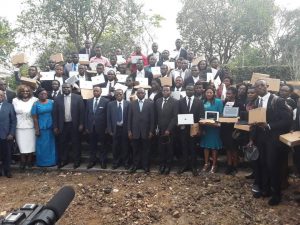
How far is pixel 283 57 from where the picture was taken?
20031 millimetres

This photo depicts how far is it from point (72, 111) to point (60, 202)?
21.2 ft

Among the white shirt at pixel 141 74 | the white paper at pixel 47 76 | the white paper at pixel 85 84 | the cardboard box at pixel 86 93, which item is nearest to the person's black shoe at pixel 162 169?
the cardboard box at pixel 86 93

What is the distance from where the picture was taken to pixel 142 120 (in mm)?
7855

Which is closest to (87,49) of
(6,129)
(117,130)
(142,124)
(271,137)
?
(117,130)

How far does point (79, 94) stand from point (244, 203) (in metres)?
5.03

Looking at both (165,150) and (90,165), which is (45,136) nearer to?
(90,165)

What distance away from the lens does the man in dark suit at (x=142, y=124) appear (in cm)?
786

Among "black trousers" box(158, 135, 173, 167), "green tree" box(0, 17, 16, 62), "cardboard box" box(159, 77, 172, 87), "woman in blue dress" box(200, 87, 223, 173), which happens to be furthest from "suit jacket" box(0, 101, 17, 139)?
"green tree" box(0, 17, 16, 62)

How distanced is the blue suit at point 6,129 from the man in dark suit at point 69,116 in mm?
953

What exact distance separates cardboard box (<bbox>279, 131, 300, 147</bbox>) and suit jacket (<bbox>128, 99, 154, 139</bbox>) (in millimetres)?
3141

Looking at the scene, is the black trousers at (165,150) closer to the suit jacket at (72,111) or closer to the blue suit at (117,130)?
the blue suit at (117,130)

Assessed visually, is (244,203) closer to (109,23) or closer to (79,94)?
(79,94)

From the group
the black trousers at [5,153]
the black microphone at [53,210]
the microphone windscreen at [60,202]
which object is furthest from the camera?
the black trousers at [5,153]

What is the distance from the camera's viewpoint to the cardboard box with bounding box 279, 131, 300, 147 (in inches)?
206
